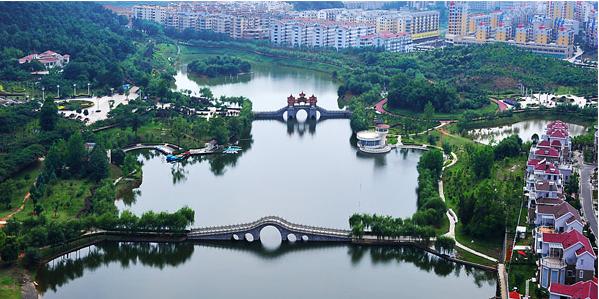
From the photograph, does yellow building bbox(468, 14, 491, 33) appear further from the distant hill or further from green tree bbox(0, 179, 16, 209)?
green tree bbox(0, 179, 16, 209)

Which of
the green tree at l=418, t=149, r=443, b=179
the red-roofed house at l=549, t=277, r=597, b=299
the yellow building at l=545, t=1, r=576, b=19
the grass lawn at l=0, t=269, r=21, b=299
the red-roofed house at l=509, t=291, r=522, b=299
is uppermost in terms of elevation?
the yellow building at l=545, t=1, r=576, b=19

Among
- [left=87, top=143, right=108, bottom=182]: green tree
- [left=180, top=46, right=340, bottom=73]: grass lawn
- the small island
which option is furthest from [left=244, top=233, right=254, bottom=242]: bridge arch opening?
[left=180, top=46, right=340, bottom=73]: grass lawn

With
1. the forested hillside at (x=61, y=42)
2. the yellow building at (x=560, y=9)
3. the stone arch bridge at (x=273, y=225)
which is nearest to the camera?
the stone arch bridge at (x=273, y=225)

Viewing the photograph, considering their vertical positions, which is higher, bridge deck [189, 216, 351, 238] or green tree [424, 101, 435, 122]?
green tree [424, 101, 435, 122]

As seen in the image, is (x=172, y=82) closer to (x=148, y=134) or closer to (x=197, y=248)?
(x=148, y=134)

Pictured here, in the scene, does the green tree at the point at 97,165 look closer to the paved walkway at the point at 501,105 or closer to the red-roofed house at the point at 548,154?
the red-roofed house at the point at 548,154

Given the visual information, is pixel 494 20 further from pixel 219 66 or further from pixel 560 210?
pixel 560 210

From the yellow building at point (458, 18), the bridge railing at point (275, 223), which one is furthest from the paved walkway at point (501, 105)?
the yellow building at point (458, 18)
